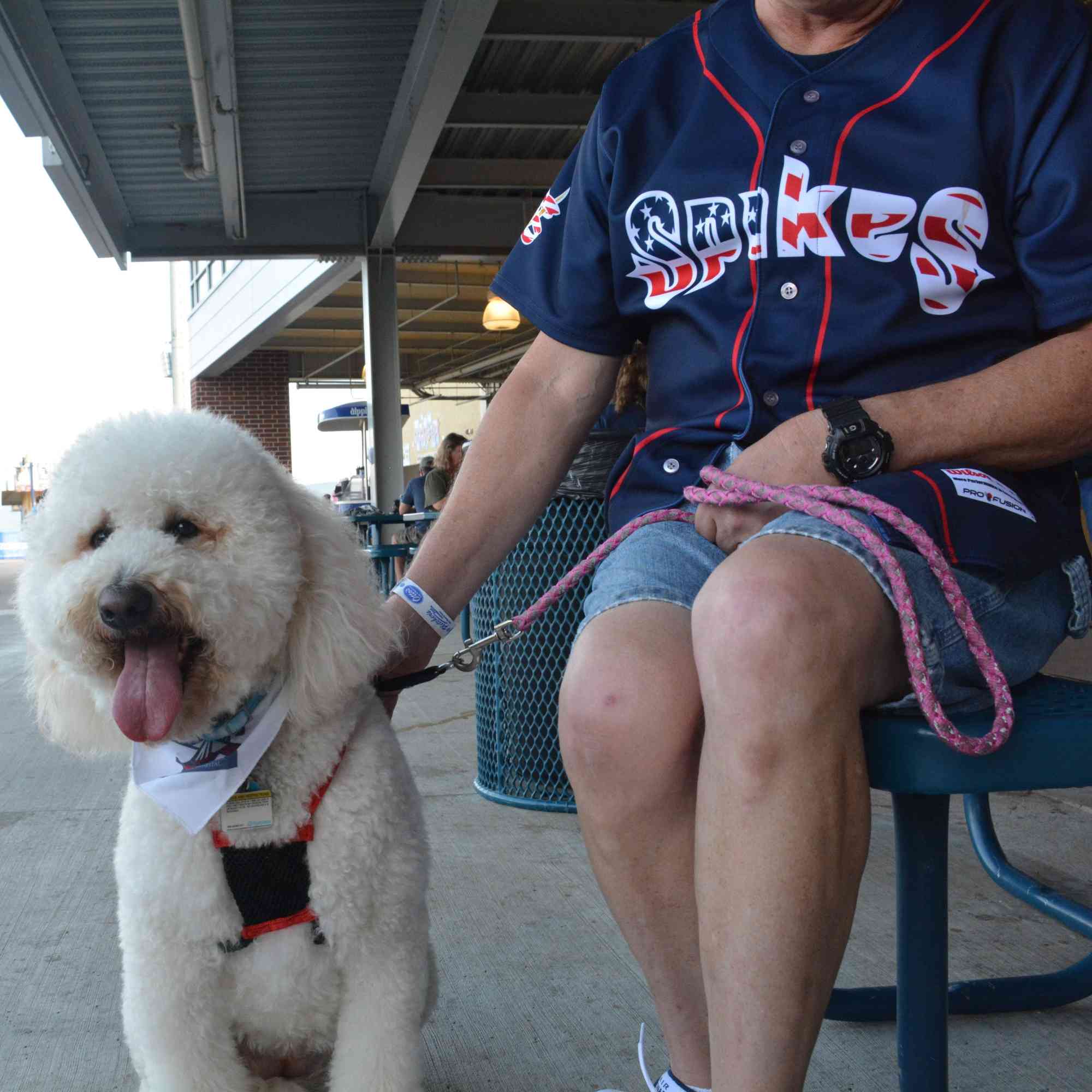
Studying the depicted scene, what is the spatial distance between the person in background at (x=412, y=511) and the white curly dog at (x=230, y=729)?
418cm

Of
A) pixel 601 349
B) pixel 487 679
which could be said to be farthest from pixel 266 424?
pixel 601 349

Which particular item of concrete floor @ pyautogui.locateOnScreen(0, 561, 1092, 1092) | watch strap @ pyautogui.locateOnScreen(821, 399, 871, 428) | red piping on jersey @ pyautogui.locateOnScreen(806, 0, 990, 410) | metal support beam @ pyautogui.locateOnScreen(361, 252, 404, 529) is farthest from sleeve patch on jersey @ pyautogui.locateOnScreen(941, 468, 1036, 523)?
metal support beam @ pyautogui.locateOnScreen(361, 252, 404, 529)

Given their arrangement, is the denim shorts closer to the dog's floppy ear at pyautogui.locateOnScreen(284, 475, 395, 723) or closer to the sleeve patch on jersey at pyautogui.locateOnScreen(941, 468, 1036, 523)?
the sleeve patch on jersey at pyautogui.locateOnScreen(941, 468, 1036, 523)

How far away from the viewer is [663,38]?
1.53 metres

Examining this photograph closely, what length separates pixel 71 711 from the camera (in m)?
1.39

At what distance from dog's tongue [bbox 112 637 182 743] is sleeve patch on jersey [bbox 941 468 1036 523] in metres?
0.90

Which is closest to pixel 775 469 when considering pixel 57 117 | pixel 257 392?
pixel 57 117

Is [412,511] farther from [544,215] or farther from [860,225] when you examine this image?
[860,225]

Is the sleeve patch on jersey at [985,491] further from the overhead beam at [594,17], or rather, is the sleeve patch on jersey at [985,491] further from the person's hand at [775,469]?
the overhead beam at [594,17]

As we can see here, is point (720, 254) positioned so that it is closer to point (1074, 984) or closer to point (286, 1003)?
point (286, 1003)

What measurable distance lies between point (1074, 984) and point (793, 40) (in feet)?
5.23

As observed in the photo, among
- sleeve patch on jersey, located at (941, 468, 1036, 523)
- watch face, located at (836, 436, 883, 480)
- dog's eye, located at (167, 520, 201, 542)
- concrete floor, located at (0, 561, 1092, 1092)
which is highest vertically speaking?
watch face, located at (836, 436, 883, 480)

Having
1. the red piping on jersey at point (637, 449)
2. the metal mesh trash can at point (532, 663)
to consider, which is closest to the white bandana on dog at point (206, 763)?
Answer: the red piping on jersey at point (637, 449)

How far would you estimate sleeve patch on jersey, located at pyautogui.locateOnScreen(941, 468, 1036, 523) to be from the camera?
110 centimetres
